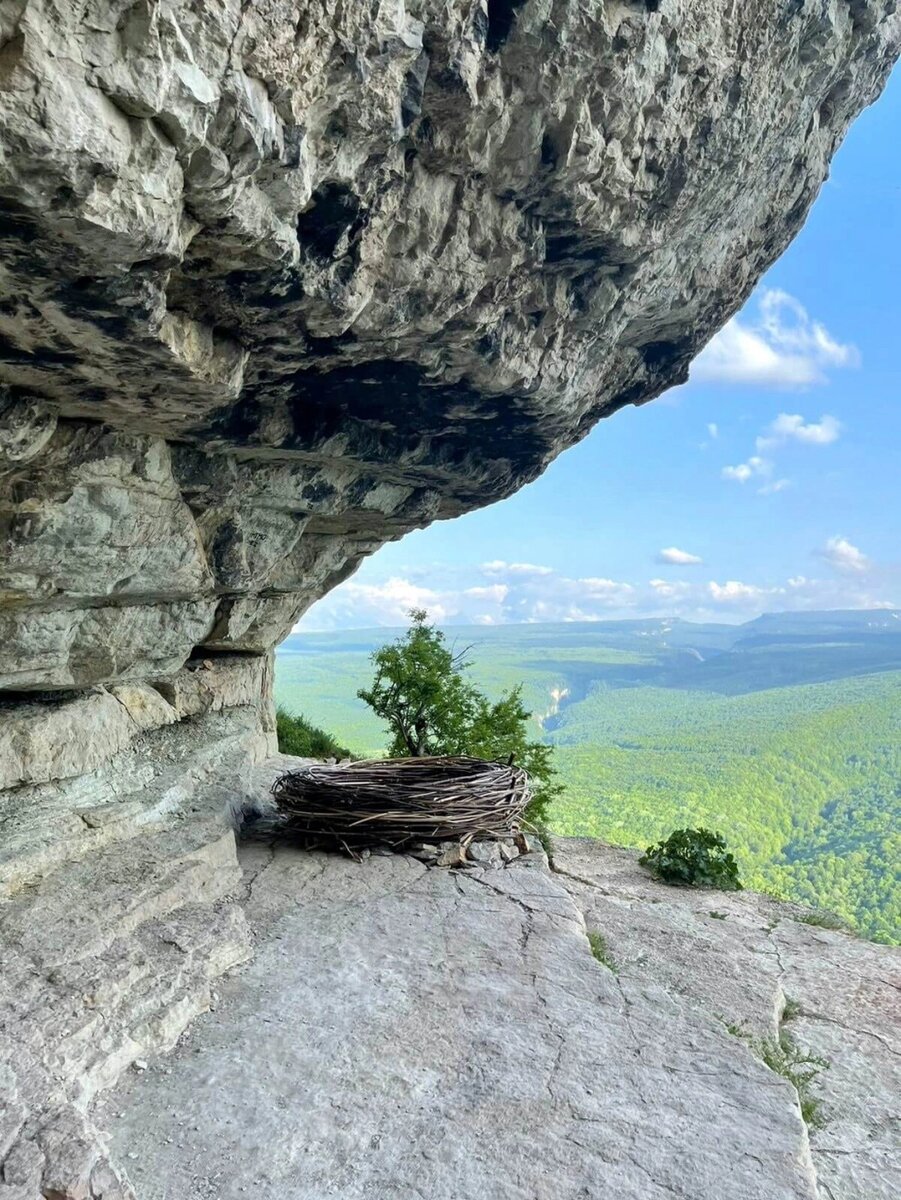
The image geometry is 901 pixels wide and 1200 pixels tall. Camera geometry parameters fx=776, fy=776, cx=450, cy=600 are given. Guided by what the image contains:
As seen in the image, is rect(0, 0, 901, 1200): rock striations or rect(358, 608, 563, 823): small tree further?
rect(358, 608, 563, 823): small tree

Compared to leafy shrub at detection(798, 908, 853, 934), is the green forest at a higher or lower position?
lower

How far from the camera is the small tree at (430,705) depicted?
17.4 meters

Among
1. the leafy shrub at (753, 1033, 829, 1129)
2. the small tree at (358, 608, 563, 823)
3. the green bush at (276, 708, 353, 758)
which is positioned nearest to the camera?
the leafy shrub at (753, 1033, 829, 1129)

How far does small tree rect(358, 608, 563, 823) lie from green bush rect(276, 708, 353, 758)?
2626 millimetres

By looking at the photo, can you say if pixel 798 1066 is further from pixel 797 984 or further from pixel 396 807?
pixel 396 807

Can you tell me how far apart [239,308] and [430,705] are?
42.0 ft

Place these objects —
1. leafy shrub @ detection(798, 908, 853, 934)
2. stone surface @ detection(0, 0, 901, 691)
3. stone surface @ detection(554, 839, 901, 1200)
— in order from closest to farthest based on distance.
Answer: stone surface @ detection(0, 0, 901, 691) < stone surface @ detection(554, 839, 901, 1200) < leafy shrub @ detection(798, 908, 853, 934)

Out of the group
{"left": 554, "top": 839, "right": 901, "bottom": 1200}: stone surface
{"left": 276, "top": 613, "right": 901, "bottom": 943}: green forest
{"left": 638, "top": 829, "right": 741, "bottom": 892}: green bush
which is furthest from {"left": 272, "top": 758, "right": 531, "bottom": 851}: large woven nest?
{"left": 276, "top": 613, "right": 901, "bottom": 943}: green forest

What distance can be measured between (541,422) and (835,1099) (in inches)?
274

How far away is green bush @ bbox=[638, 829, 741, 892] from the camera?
435 inches

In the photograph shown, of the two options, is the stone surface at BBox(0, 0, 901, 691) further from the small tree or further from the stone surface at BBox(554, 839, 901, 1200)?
the small tree

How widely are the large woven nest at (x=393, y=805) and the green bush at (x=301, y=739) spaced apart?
9.87m

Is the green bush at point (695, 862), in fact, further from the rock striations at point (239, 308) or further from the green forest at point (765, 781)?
the rock striations at point (239, 308)

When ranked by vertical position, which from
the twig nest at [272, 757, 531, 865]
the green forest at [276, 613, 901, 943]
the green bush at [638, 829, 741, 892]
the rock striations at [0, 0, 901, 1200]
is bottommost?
the green forest at [276, 613, 901, 943]
